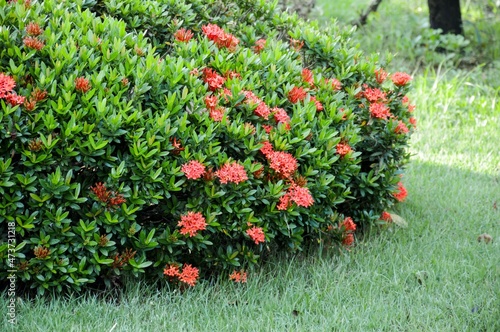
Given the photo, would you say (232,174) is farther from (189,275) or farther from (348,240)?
(348,240)

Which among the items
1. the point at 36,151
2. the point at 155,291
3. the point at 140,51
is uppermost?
the point at 140,51

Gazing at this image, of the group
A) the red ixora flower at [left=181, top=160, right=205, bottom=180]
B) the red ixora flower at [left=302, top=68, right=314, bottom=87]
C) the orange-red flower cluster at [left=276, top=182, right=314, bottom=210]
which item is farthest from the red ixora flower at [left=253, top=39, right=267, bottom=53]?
the red ixora flower at [left=181, top=160, right=205, bottom=180]

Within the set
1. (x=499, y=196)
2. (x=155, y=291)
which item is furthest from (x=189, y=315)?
(x=499, y=196)

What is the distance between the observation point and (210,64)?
3.71 m

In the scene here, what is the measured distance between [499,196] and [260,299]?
2.33 m

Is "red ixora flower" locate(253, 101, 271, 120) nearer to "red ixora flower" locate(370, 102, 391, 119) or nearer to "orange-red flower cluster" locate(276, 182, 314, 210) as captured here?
"orange-red flower cluster" locate(276, 182, 314, 210)

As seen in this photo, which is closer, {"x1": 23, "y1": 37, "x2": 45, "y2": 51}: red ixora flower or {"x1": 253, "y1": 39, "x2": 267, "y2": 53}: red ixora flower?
{"x1": 23, "y1": 37, "x2": 45, "y2": 51}: red ixora flower

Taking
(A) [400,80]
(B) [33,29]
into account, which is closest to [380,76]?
(A) [400,80]

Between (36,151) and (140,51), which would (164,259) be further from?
(140,51)

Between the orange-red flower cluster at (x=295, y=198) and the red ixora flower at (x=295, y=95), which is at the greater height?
the red ixora flower at (x=295, y=95)

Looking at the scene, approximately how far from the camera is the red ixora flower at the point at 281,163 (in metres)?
3.41

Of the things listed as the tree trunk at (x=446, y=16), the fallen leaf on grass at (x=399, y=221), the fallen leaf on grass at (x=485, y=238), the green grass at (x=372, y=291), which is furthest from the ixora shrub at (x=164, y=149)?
the tree trunk at (x=446, y=16)

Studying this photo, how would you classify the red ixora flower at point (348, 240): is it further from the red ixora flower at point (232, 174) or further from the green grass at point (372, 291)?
the red ixora flower at point (232, 174)

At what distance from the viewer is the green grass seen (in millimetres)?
3152
